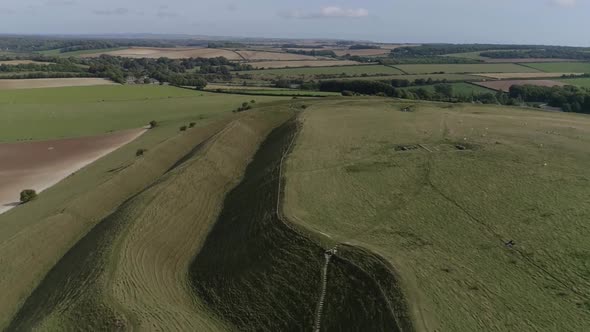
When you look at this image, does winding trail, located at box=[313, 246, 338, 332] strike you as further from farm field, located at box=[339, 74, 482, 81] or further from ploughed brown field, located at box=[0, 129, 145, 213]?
farm field, located at box=[339, 74, 482, 81]

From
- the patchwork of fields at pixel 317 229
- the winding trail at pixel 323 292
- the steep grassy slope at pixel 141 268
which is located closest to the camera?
the winding trail at pixel 323 292

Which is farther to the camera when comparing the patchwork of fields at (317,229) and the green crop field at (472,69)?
the green crop field at (472,69)

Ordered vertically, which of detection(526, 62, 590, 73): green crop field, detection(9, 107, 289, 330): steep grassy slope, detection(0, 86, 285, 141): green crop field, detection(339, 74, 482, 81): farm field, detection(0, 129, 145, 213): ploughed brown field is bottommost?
detection(0, 129, 145, 213): ploughed brown field

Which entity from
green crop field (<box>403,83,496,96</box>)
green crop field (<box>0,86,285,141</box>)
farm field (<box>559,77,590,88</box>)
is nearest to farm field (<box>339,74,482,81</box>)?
green crop field (<box>403,83,496,96</box>)

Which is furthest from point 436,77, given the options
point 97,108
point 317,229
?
point 317,229

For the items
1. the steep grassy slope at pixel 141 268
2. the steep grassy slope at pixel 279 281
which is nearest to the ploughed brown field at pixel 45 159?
the steep grassy slope at pixel 141 268

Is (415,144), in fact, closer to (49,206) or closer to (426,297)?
(426,297)

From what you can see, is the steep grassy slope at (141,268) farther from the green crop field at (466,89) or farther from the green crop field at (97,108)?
the green crop field at (466,89)
